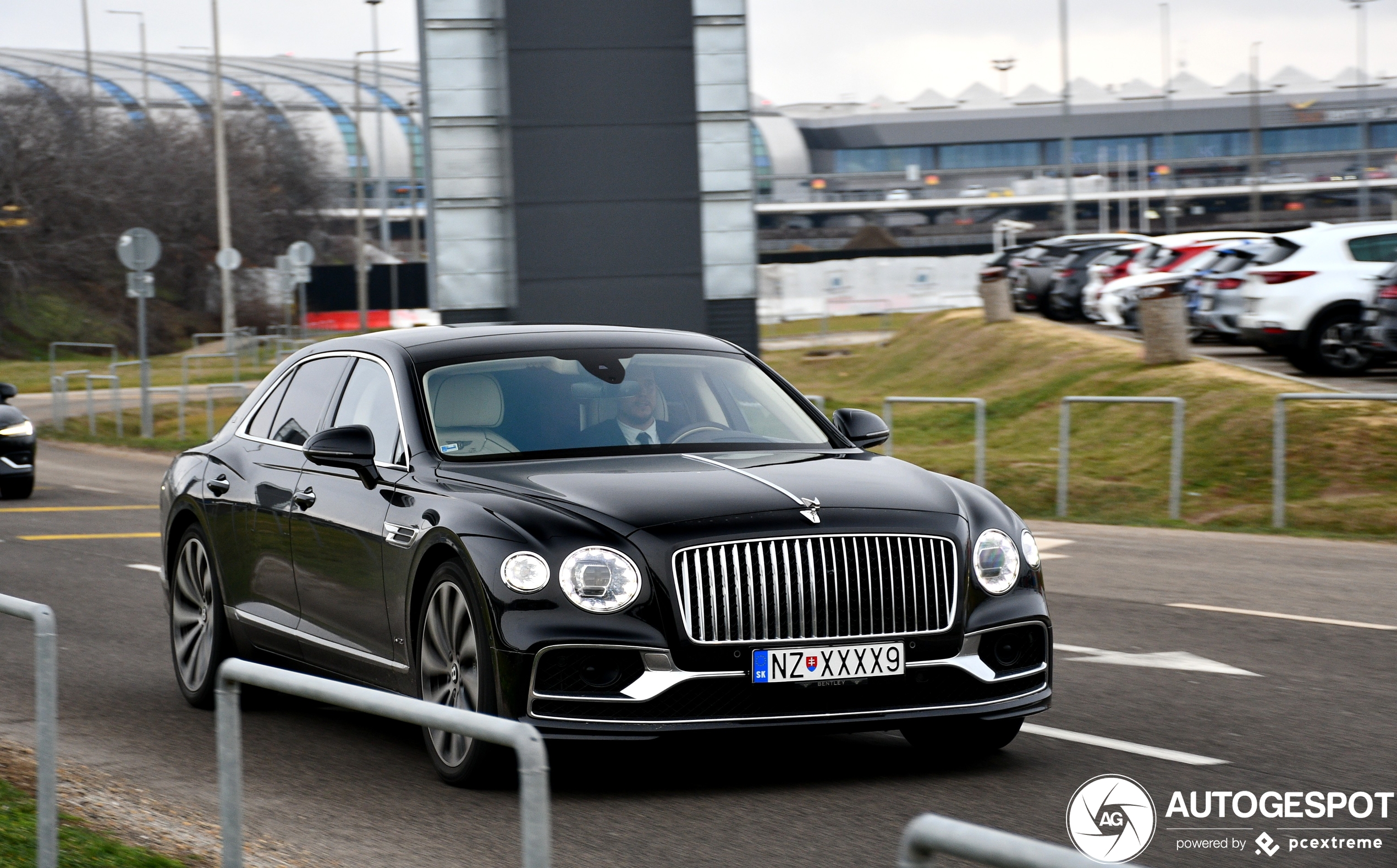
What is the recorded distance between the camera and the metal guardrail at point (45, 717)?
5070 millimetres

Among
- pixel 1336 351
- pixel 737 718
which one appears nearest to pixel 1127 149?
pixel 1336 351

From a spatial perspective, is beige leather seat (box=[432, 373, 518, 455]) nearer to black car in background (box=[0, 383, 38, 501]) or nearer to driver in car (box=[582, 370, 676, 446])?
driver in car (box=[582, 370, 676, 446])

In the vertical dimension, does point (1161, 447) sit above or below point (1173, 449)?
below

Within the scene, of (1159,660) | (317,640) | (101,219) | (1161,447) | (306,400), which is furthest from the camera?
(101,219)

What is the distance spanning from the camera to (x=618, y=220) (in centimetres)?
2536

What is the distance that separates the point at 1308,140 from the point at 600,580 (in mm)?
132949

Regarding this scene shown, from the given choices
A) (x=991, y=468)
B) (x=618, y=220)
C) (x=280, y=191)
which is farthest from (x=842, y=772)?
(x=280, y=191)

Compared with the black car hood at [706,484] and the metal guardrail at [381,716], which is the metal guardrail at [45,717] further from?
the black car hood at [706,484]

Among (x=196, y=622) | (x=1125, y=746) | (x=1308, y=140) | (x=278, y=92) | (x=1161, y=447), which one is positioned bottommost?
(x=1161, y=447)

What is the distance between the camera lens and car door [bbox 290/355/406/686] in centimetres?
694

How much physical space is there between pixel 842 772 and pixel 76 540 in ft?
37.2

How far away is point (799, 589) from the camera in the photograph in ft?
19.9

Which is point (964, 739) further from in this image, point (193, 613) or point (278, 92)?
point (278, 92)

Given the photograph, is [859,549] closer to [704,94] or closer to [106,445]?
[704,94]
